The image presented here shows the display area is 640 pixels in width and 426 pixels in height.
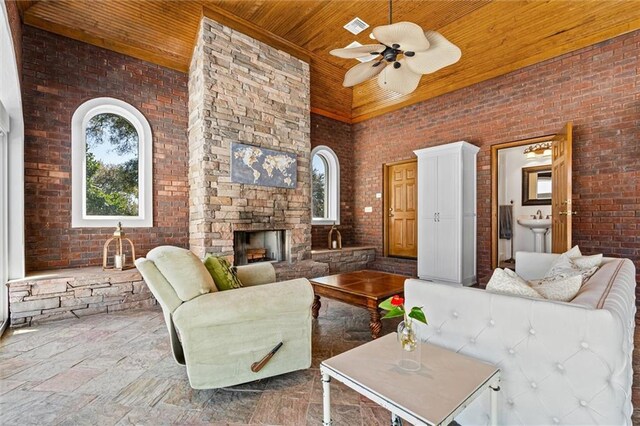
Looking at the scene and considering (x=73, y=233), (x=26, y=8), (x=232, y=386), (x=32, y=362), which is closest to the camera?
(x=232, y=386)

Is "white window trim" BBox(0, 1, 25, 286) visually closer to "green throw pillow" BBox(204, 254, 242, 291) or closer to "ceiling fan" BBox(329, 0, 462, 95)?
"green throw pillow" BBox(204, 254, 242, 291)

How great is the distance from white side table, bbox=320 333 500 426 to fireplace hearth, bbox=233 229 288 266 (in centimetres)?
332

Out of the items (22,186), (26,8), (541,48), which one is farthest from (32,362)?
(541,48)

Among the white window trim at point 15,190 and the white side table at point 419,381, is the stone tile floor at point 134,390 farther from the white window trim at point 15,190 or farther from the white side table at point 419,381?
the white window trim at point 15,190

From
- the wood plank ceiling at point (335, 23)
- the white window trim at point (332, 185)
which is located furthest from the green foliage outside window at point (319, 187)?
the wood plank ceiling at point (335, 23)

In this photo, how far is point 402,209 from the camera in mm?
5770

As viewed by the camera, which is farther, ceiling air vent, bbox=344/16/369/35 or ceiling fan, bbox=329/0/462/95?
ceiling air vent, bbox=344/16/369/35

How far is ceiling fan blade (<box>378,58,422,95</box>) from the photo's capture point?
2.77 m

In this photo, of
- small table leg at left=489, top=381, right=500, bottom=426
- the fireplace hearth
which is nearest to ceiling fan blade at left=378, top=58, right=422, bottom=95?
small table leg at left=489, top=381, right=500, bottom=426

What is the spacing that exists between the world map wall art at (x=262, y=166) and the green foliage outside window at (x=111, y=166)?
1.42 m

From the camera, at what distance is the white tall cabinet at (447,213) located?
4461 mm

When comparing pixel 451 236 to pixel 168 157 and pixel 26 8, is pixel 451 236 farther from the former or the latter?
pixel 26 8

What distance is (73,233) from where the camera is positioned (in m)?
3.73

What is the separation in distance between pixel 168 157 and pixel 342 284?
3.12m
